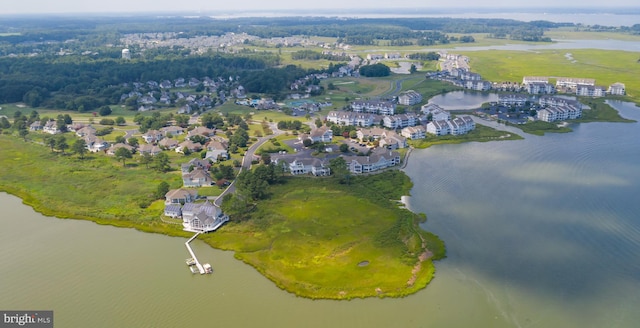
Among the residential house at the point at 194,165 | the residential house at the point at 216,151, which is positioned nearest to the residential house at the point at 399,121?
the residential house at the point at 216,151

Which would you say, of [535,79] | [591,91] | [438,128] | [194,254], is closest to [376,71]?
[535,79]

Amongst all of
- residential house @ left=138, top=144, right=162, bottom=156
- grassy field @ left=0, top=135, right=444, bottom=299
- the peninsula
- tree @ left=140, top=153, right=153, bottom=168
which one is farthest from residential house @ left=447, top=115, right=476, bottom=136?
tree @ left=140, top=153, right=153, bottom=168

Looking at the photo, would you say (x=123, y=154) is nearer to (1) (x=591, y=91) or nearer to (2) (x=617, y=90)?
(1) (x=591, y=91)

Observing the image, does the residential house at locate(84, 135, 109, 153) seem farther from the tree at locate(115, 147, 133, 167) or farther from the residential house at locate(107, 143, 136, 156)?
the tree at locate(115, 147, 133, 167)

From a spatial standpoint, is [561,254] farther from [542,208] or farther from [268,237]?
[268,237]

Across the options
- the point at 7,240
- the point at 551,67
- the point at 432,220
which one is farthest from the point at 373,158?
the point at 551,67

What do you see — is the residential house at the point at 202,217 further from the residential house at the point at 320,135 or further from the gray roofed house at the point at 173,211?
the residential house at the point at 320,135
